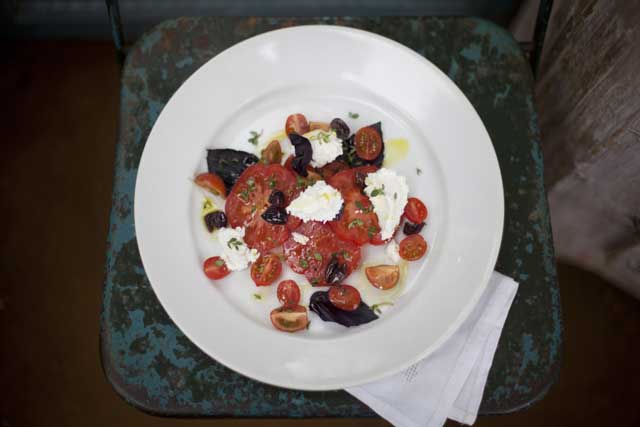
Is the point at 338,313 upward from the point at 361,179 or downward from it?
downward

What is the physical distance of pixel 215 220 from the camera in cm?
138

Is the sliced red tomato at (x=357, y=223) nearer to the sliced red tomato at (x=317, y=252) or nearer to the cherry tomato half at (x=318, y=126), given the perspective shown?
the sliced red tomato at (x=317, y=252)

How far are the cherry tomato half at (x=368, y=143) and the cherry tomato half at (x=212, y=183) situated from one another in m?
0.34

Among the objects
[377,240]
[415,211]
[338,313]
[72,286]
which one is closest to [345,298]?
[338,313]

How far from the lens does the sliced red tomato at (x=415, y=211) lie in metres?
1.38

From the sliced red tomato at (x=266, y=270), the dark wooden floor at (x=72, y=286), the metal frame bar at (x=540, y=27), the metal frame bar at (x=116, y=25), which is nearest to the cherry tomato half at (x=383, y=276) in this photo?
the sliced red tomato at (x=266, y=270)

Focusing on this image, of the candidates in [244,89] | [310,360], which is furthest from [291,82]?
[310,360]

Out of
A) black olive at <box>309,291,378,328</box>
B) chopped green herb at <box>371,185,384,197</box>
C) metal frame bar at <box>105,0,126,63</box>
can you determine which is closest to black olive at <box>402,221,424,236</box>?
chopped green herb at <box>371,185,384,197</box>

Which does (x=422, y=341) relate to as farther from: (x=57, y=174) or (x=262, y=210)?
(x=57, y=174)

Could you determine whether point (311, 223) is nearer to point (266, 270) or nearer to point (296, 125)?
point (266, 270)

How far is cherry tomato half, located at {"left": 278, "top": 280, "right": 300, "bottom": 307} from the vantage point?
4.36 ft

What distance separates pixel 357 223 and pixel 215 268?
13.6 inches

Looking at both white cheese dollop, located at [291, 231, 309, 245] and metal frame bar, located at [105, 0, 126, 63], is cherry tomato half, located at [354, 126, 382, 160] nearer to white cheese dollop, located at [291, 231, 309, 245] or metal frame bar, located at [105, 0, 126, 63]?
white cheese dollop, located at [291, 231, 309, 245]

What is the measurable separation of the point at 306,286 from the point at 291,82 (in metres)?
0.53
